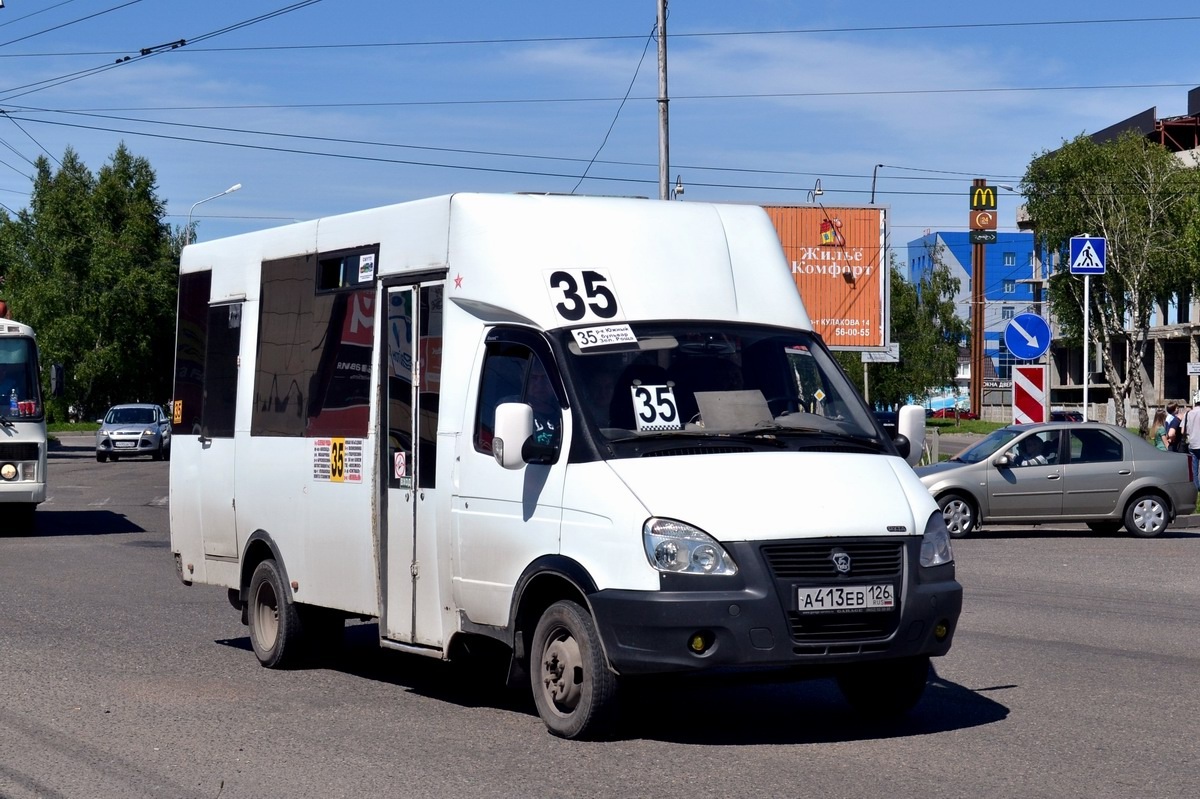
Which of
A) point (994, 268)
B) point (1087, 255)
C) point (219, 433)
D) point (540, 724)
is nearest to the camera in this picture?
point (540, 724)

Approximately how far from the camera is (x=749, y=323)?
8.62 m

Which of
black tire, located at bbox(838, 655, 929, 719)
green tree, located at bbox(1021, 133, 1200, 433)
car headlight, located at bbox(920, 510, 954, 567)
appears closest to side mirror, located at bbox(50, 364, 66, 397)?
black tire, located at bbox(838, 655, 929, 719)

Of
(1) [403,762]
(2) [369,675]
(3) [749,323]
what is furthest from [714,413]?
(2) [369,675]

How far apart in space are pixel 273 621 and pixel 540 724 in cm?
285

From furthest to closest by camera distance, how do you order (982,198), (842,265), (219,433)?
(982,198)
(842,265)
(219,433)

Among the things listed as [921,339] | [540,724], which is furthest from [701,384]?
[921,339]

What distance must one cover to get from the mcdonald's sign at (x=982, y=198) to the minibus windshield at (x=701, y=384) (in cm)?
6655

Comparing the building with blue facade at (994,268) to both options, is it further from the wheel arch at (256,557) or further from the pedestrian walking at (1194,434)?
the wheel arch at (256,557)

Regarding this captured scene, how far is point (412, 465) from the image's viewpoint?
29.4 feet

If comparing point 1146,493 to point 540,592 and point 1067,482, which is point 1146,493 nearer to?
point 1067,482

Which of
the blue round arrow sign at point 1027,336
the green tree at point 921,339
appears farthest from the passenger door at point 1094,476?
Answer: the green tree at point 921,339

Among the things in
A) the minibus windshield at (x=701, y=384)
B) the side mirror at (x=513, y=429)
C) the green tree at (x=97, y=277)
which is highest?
the green tree at (x=97, y=277)

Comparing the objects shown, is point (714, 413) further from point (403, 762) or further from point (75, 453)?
point (75, 453)

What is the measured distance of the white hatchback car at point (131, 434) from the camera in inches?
1882
